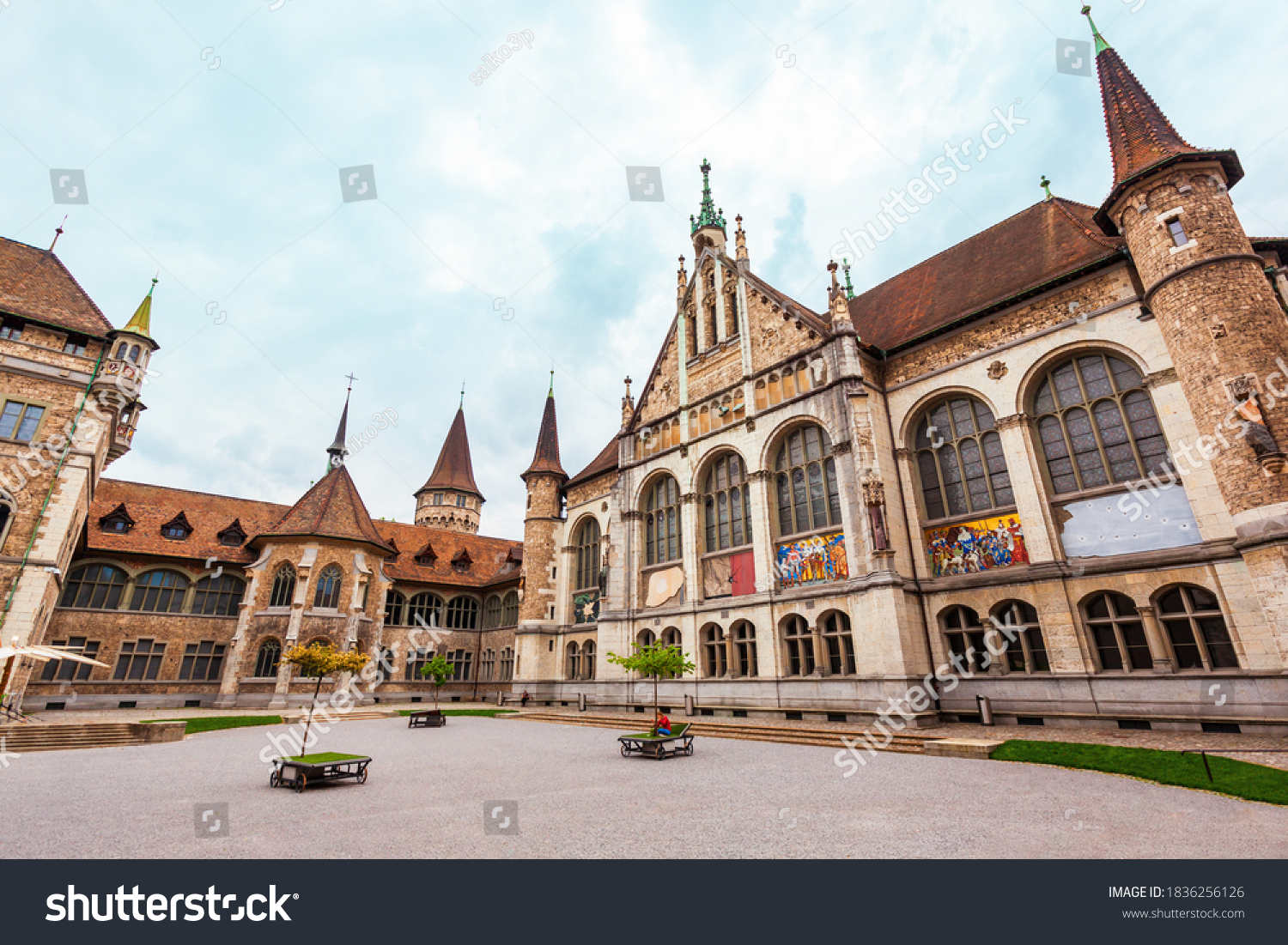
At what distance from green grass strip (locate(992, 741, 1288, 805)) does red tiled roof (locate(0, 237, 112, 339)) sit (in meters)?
35.8

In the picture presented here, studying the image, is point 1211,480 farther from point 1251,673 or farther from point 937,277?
point 937,277

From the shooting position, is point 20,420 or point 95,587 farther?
point 95,587

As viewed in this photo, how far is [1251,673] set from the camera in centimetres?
1340

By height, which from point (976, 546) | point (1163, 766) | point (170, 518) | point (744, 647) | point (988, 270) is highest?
point (988, 270)

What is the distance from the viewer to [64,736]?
16531mm

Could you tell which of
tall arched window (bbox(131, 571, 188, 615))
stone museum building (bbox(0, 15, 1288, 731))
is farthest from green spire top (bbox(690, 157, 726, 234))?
tall arched window (bbox(131, 571, 188, 615))

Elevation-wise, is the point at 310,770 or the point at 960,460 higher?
the point at 960,460

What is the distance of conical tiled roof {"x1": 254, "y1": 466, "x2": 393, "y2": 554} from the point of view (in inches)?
1316

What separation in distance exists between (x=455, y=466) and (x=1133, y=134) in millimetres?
61631

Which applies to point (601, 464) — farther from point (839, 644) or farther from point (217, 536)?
point (217, 536)

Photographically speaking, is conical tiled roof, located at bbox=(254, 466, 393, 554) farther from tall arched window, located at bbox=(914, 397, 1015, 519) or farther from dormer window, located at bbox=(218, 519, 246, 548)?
tall arched window, located at bbox=(914, 397, 1015, 519)

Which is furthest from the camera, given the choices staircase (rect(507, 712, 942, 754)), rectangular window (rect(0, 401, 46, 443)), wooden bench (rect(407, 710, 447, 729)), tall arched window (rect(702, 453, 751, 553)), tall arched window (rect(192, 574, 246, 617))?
tall arched window (rect(192, 574, 246, 617))

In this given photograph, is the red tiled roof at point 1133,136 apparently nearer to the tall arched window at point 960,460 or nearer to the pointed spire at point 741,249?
the tall arched window at point 960,460

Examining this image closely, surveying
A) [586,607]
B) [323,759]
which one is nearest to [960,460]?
[323,759]
